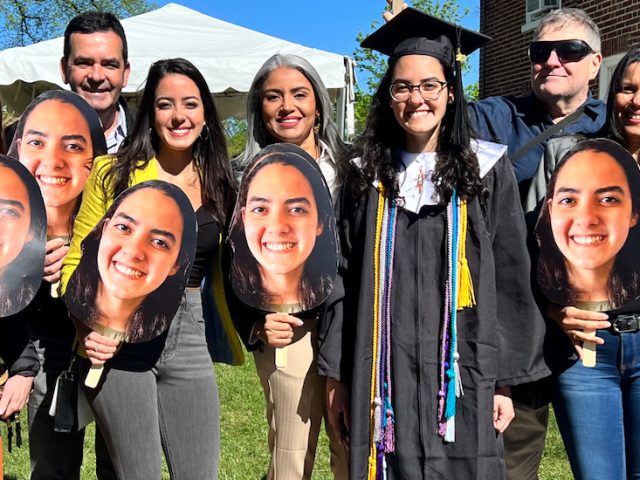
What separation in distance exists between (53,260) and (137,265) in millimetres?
417

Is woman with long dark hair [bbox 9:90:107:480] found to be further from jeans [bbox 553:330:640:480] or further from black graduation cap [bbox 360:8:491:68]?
jeans [bbox 553:330:640:480]

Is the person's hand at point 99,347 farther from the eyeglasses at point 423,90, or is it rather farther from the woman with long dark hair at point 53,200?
the eyeglasses at point 423,90

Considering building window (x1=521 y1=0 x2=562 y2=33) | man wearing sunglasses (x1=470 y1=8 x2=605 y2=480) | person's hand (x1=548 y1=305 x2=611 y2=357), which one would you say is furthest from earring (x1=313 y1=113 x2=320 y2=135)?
building window (x1=521 y1=0 x2=562 y2=33)

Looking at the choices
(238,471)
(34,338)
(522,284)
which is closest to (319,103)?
(522,284)

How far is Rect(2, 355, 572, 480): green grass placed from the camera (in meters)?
4.25

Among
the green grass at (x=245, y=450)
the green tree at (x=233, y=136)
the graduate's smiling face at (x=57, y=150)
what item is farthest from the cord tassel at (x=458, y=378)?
the green grass at (x=245, y=450)

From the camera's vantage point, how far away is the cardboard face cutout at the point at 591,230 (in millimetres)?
2564

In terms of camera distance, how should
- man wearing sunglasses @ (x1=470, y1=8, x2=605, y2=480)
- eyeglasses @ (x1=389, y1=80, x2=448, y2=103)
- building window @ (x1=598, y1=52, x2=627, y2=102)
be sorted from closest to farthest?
eyeglasses @ (x1=389, y1=80, x2=448, y2=103), man wearing sunglasses @ (x1=470, y1=8, x2=605, y2=480), building window @ (x1=598, y1=52, x2=627, y2=102)

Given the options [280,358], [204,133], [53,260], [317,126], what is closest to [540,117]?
[317,126]

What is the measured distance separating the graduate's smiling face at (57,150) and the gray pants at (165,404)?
26.1 inches

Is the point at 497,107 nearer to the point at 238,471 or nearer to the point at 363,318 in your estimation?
the point at 363,318

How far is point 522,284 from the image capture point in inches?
99.7

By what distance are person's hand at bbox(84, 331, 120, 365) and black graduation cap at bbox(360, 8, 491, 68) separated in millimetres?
1465

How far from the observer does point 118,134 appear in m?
3.23
